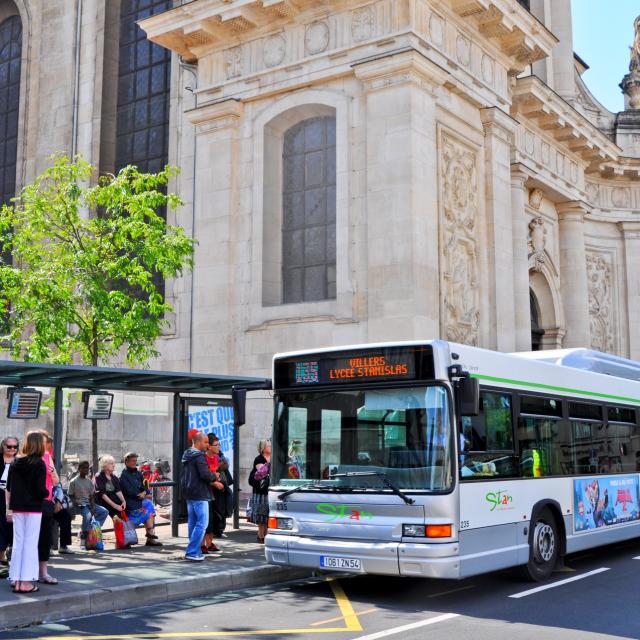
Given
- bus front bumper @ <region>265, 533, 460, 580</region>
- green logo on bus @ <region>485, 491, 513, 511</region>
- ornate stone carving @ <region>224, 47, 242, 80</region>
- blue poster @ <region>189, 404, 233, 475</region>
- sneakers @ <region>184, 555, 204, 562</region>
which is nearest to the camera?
bus front bumper @ <region>265, 533, 460, 580</region>

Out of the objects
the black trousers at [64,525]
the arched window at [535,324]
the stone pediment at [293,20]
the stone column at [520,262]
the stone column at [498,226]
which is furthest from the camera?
the arched window at [535,324]

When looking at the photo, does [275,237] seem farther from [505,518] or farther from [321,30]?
[505,518]

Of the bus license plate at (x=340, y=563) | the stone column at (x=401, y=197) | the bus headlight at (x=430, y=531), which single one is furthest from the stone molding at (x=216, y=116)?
the bus headlight at (x=430, y=531)

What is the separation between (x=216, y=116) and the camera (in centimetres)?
2217

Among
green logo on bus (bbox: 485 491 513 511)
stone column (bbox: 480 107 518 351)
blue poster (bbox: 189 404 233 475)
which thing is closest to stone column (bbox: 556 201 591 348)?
stone column (bbox: 480 107 518 351)

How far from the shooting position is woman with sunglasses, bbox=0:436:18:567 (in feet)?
34.0

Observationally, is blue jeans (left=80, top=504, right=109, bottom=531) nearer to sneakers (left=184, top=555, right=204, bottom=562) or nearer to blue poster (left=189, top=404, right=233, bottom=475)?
sneakers (left=184, top=555, right=204, bottom=562)

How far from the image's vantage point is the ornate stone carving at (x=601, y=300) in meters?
30.5

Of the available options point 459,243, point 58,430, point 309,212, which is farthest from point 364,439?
point 309,212

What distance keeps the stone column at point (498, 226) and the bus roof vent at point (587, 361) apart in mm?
→ 6888

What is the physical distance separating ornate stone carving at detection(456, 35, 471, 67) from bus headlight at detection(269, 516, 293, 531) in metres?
14.6

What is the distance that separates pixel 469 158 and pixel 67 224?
9.75 m

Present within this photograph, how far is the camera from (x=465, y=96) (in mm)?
21359

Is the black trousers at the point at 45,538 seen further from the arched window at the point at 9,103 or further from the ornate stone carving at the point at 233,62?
the arched window at the point at 9,103
